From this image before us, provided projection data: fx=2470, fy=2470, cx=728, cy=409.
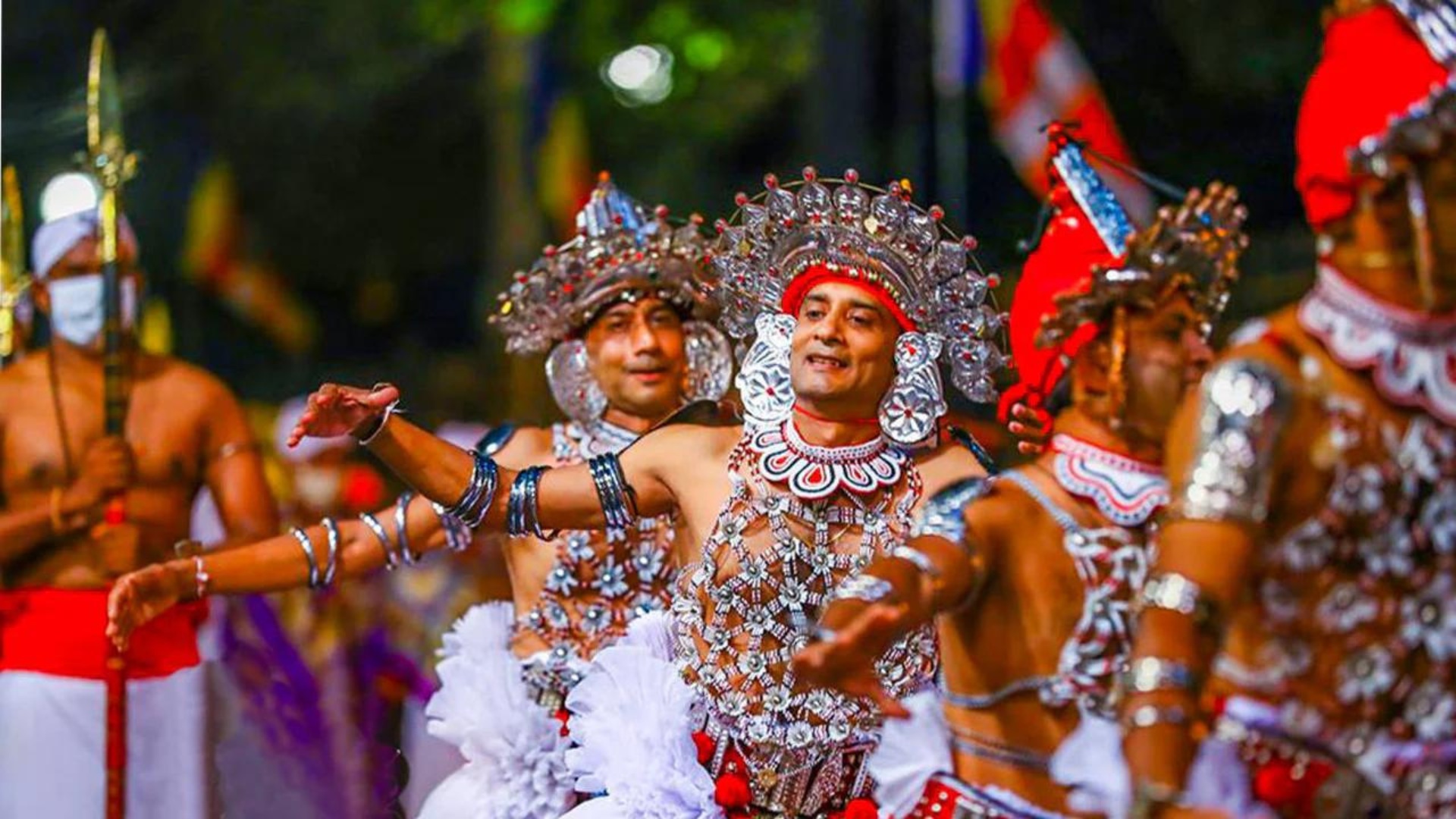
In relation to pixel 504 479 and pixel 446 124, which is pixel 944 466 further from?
pixel 446 124

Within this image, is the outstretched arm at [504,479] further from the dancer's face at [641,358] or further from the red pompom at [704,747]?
the dancer's face at [641,358]

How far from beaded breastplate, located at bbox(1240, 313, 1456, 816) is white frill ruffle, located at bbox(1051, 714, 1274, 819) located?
0.14m

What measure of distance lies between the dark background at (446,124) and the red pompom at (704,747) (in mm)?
5653

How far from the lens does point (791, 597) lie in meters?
5.82

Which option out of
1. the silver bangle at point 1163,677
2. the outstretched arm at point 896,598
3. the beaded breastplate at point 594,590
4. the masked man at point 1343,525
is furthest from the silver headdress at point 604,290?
the silver bangle at point 1163,677

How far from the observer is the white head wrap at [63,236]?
8.22m

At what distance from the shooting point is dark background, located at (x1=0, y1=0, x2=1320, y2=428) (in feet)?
38.2

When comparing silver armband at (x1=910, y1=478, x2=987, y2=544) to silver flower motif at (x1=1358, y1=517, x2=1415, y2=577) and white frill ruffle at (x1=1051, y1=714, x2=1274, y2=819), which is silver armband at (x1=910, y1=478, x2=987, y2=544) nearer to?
white frill ruffle at (x1=1051, y1=714, x2=1274, y2=819)

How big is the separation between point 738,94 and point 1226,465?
15297mm

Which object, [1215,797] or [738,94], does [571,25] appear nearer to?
[738,94]

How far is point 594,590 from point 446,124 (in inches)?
614

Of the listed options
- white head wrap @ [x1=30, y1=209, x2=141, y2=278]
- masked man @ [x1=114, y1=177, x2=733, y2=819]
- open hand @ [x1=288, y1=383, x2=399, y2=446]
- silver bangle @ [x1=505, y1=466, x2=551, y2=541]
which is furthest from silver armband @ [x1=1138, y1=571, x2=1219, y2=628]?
white head wrap @ [x1=30, y1=209, x2=141, y2=278]

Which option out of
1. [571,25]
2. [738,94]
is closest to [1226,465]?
[738,94]

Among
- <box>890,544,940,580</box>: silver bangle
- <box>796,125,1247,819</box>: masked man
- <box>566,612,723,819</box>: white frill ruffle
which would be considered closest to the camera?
<box>890,544,940,580</box>: silver bangle
